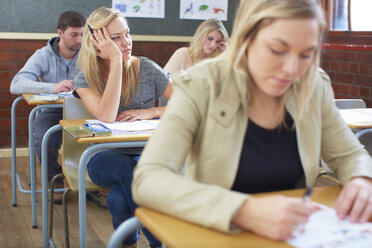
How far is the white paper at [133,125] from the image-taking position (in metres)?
2.31

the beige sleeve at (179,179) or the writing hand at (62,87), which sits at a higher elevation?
the beige sleeve at (179,179)

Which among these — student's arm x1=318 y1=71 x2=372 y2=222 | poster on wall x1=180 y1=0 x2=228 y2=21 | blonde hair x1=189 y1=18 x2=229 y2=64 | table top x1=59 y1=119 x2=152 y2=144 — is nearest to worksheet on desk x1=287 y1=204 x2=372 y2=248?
student's arm x1=318 y1=71 x2=372 y2=222

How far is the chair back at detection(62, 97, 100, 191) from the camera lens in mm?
2467

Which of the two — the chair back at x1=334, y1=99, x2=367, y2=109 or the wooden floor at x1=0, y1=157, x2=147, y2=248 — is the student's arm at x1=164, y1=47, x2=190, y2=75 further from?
the chair back at x1=334, y1=99, x2=367, y2=109

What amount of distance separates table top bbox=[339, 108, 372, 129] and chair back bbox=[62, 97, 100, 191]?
134 centimetres

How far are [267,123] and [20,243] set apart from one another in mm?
2058

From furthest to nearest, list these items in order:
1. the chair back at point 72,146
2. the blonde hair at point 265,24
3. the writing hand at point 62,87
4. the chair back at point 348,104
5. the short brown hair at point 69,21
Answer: the short brown hair at point 69,21 < the writing hand at point 62,87 < the chair back at point 348,104 < the chair back at point 72,146 < the blonde hair at point 265,24

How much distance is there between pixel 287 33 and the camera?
3.53ft

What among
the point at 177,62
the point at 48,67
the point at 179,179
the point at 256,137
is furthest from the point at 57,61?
the point at 179,179

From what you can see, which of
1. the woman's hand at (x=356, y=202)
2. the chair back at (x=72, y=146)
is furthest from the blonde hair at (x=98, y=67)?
the woman's hand at (x=356, y=202)

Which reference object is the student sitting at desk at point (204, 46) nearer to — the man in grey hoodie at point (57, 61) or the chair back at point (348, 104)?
the man in grey hoodie at point (57, 61)

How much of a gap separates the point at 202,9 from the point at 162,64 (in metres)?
0.70

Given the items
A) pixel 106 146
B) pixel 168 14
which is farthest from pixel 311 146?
pixel 168 14

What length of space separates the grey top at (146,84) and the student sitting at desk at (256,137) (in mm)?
1451
